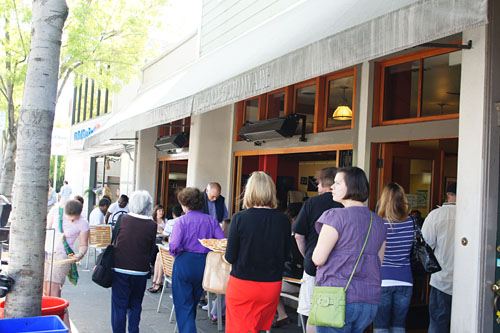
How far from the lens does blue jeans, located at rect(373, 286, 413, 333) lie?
15.1 ft

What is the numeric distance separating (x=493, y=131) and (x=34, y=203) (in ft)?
10.8

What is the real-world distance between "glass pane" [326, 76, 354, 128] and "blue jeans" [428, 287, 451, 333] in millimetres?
2918

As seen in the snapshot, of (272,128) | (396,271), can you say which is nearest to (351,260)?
(396,271)

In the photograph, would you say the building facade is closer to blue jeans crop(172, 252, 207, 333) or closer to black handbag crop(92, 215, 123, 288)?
blue jeans crop(172, 252, 207, 333)

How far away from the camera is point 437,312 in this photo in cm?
505

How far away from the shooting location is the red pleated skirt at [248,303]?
4.28 meters

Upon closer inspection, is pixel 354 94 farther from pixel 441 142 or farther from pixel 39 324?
pixel 39 324

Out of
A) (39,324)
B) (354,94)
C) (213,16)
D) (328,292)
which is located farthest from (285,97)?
(39,324)

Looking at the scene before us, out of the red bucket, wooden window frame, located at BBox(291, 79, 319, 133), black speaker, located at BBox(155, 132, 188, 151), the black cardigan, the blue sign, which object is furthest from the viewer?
the blue sign

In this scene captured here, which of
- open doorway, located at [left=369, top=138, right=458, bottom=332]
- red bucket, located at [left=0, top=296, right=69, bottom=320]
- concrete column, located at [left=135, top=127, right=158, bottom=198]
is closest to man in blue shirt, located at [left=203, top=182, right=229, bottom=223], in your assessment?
open doorway, located at [left=369, top=138, right=458, bottom=332]

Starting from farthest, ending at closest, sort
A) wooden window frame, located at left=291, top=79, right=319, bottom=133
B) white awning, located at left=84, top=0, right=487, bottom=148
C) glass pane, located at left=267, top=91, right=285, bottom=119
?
glass pane, located at left=267, top=91, right=285, bottom=119 → wooden window frame, located at left=291, top=79, right=319, bottom=133 → white awning, located at left=84, top=0, right=487, bottom=148

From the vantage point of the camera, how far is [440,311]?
503 cm

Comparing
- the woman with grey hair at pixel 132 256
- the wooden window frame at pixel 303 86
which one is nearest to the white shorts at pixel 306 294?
the woman with grey hair at pixel 132 256

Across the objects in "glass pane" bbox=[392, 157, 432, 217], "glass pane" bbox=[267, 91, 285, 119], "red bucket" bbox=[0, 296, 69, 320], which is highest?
"glass pane" bbox=[267, 91, 285, 119]
